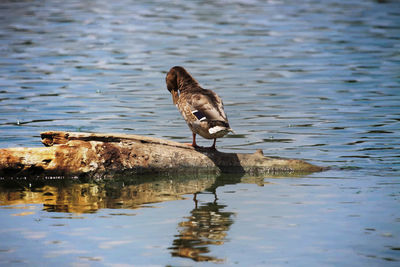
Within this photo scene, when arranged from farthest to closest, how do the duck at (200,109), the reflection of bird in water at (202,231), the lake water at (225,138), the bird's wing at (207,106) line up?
the bird's wing at (207,106), the duck at (200,109), the lake water at (225,138), the reflection of bird in water at (202,231)

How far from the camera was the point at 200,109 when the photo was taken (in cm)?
1030

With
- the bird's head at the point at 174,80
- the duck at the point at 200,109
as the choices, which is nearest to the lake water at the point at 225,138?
the duck at the point at 200,109

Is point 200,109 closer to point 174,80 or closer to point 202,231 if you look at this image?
point 174,80

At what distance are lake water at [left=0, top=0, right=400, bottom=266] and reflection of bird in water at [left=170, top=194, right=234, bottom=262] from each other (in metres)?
0.02

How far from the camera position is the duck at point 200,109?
9.99 metres

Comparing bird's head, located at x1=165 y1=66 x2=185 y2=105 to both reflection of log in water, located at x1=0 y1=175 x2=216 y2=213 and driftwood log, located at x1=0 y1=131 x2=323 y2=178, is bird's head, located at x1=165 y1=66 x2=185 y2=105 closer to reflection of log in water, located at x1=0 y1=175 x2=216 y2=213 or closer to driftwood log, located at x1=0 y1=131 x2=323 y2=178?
driftwood log, located at x1=0 y1=131 x2=323 y2=178

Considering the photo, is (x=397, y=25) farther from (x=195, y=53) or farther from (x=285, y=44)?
(x=195, y=53)

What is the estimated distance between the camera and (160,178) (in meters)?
10.4

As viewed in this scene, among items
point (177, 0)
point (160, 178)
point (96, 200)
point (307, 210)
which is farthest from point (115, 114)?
point (177, 0)

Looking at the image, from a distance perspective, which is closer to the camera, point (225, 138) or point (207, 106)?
point (207, 106)

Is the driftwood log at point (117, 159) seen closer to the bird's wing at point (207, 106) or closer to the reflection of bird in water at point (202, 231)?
the bird's wing at point (207, 106)

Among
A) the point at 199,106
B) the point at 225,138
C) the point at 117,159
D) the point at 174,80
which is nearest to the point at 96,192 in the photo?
the point at 117,159

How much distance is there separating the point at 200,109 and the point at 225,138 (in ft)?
12.5

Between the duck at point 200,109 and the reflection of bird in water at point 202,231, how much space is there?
1.30m
